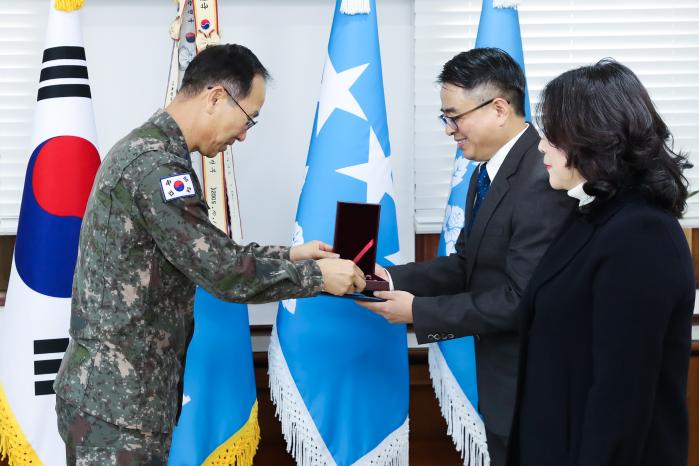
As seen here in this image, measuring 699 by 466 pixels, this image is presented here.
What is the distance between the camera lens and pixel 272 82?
9.23 feet

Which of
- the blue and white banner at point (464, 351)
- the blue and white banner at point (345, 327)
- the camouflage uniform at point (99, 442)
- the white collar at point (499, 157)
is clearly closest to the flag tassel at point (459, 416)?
the blue and white banner at point (464, 351)

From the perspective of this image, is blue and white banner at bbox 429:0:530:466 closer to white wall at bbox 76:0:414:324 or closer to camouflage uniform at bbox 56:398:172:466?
white wall at bbox 76:0:414:324

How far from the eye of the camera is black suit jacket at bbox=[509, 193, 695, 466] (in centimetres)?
110

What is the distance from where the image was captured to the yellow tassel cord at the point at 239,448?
2492mm

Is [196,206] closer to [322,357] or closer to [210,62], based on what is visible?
[210,62]

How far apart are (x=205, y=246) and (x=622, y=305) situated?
0.85 m

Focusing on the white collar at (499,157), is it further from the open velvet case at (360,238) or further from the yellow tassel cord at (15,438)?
the yellow tassel cord at (15,438)

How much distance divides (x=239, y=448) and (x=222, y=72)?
1356 mm

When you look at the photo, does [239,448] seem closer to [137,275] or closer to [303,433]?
[303,433]

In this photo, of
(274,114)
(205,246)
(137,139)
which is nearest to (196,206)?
(205,246)

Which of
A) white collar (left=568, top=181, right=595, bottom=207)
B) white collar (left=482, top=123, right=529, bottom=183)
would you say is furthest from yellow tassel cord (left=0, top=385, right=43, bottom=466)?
white collar (left=568, top=181, right=595, bottom=207)

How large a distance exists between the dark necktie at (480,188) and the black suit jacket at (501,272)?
0.32 feet

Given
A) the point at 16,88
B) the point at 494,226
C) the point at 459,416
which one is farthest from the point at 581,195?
the point at 16,88

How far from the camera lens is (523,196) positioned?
1836mm
